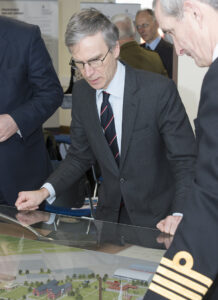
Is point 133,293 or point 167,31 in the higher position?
point 167,31

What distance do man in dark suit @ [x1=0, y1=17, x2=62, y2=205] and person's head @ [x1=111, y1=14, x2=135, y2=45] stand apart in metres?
2.57

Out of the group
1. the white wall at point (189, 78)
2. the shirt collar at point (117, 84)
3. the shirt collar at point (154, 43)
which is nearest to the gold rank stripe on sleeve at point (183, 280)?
the shirt collar at point (117, 84)

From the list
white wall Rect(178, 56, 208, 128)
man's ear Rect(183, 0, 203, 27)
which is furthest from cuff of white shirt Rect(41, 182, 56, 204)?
white wall Rect(178, 56, 208, 128)

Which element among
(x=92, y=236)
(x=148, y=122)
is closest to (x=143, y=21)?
(x=148, y=122)

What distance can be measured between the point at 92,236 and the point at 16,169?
3.07 feet

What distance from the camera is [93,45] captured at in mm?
2242

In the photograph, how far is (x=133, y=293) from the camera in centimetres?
157

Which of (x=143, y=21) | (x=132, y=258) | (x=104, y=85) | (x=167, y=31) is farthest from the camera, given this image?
(x=143, y=21)

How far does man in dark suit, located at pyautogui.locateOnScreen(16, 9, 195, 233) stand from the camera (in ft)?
7.36

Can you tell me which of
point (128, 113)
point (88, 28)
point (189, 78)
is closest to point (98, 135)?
point (128, 113)

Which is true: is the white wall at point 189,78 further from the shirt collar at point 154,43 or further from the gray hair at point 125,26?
the shirt collar at point 154,43

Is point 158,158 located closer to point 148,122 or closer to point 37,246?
point 148,122

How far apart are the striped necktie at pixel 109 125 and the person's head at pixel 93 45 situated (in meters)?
0.11

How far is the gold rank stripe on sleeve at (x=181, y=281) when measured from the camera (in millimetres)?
1091
